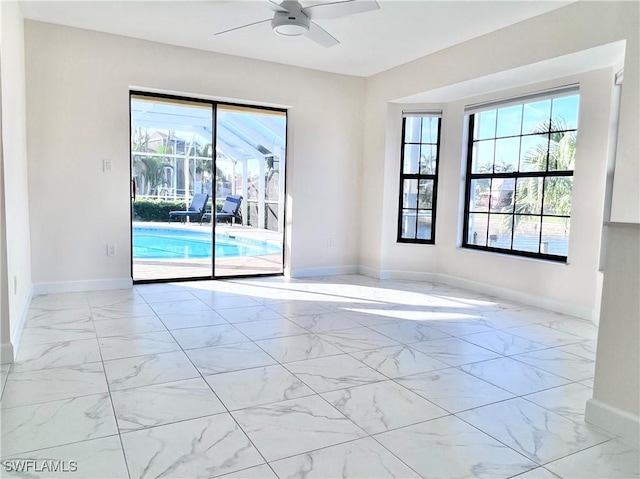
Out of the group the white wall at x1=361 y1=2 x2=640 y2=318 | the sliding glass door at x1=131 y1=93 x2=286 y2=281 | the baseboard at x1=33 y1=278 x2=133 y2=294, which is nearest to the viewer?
the white wall at x1=361 y1=2 x2=640 y2=318

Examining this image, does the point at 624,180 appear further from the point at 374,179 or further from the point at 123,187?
the point at 123,187

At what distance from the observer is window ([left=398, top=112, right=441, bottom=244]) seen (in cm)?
575

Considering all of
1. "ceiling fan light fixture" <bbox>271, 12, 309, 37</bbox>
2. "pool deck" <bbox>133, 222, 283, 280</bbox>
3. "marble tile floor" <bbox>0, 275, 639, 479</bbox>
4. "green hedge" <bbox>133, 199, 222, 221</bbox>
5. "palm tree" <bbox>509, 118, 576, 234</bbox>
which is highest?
"ceiling fan light fixture" <bbox>271, 12, 309, 37</bbox>

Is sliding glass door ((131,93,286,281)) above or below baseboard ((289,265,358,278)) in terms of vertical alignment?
above

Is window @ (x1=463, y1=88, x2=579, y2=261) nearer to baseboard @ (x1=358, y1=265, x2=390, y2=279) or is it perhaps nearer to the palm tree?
the palm tree

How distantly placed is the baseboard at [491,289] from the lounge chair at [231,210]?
2371 mm

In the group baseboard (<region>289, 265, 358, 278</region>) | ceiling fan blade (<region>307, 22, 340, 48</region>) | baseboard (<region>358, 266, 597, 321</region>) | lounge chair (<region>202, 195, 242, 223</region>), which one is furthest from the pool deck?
ceiling fan blade (<region>307, 22, 340, 48</region>)

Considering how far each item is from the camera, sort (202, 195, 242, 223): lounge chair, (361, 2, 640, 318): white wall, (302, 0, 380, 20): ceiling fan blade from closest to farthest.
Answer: (302, 0, 380, 20): ceiling fan blade
(361, 2, 640, 318): white wall
(202, 195, 242, 223): lounge chair

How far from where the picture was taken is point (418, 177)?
5.81m

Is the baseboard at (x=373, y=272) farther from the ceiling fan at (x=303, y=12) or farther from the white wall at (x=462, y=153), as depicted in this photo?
the ceiling fan at (x=303, y=12)

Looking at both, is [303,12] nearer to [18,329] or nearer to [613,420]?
[18,329]

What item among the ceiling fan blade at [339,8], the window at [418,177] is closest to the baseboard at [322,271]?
the window at [418,177]

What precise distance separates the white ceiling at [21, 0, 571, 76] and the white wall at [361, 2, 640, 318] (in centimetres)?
19

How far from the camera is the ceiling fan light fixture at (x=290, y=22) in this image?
3.46 meters
